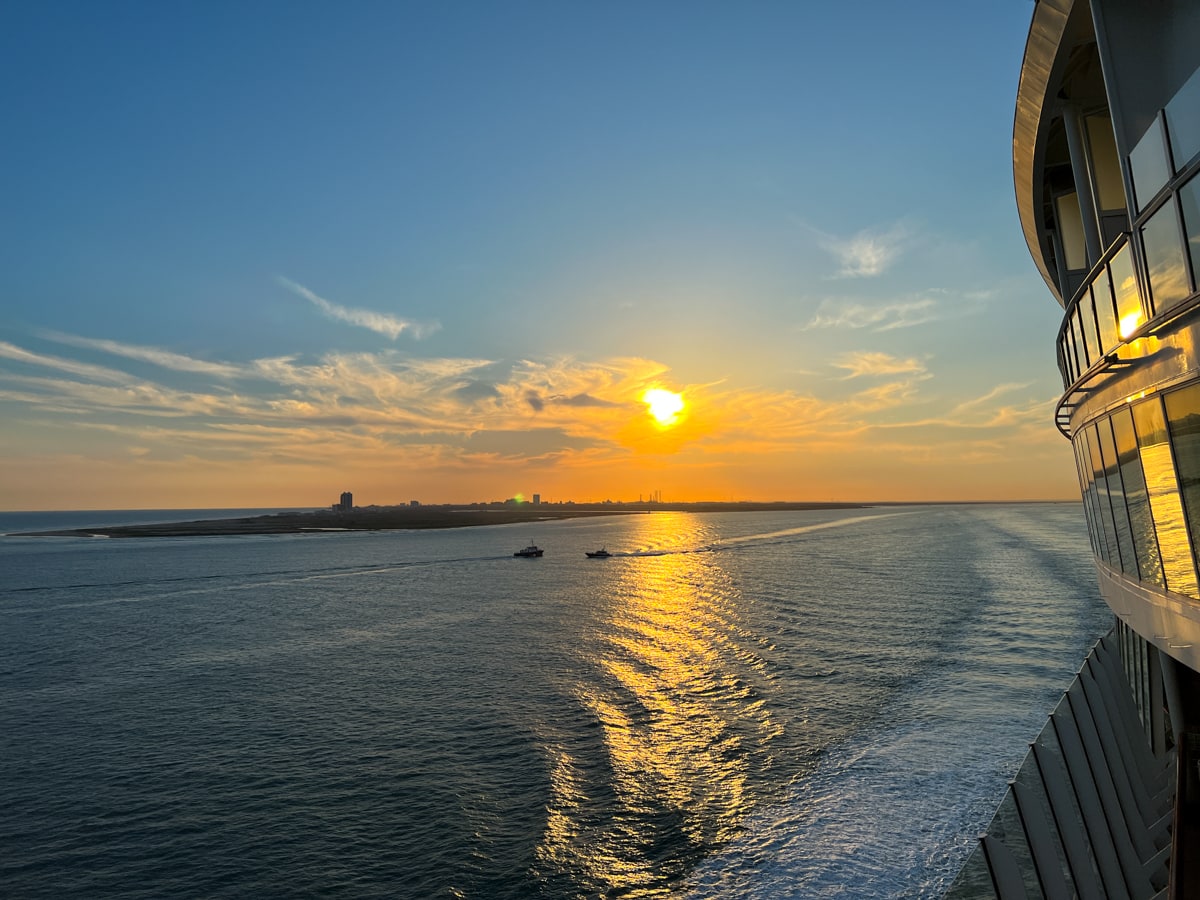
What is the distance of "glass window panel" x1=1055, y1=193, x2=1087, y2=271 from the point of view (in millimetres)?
18750

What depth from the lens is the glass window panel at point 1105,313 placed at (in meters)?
9.79

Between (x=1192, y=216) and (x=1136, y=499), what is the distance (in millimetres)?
4627

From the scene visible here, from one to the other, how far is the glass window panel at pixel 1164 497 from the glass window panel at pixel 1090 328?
2.24m

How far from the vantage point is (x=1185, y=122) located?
6.76m

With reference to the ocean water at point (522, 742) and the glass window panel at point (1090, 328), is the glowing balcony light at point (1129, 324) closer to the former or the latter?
the glass window panel at point (1090, 328)

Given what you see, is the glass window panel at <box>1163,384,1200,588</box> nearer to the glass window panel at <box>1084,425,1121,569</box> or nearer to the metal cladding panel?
the glass window panel at <box>1084,425,1121,569</box>

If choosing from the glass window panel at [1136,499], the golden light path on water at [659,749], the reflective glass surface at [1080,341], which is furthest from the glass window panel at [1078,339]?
the golden light path on water at [659,749]

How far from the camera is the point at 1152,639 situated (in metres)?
9.48

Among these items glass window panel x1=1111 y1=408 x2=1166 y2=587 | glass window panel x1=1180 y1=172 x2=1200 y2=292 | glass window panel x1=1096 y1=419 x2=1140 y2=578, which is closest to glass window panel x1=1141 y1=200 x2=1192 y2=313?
glass window panel x1=1180 y1=172 x2=1200 y2=292

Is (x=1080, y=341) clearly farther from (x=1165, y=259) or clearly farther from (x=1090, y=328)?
(x=1165, y=259)

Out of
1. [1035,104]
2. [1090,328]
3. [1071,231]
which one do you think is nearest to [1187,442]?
[1090,328]

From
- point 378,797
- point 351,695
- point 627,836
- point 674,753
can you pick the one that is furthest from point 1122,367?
point 351,695

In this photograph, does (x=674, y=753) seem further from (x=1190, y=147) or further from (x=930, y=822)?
(x=1190, y=147)

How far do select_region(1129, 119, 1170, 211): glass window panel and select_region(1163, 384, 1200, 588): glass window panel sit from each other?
2299 mm
